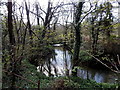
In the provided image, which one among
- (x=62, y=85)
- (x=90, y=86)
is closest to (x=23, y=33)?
(x=62, y=85)

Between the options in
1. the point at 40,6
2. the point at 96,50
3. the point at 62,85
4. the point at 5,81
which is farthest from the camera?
the point at 96,50

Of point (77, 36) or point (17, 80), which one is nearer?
point (17, 80)

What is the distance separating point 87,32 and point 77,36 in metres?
3.46

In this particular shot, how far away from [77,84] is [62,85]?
70 centimetres

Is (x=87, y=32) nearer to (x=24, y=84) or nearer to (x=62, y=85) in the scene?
(x=62, y=85)

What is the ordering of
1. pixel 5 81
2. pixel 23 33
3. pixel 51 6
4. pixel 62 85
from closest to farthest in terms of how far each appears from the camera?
pixel 5 81, pixel 62 85, pixel 23 33, pixel 51 6

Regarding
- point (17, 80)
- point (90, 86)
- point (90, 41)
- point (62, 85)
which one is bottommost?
point (90, 86)

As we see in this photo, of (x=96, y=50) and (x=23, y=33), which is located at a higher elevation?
(x=23, y=33)

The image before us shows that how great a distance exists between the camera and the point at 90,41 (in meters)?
7.24

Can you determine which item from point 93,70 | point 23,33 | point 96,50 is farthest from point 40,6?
point 93,70

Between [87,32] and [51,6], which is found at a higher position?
[51,6]

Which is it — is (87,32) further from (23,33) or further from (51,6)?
(23,33)

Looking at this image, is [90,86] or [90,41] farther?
[90,41]

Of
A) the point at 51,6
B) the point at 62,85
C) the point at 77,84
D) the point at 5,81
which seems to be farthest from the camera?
the point at 51,6
